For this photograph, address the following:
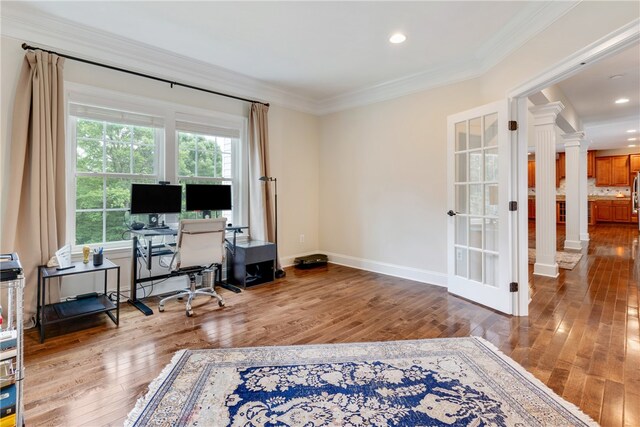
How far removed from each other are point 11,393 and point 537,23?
400 cm

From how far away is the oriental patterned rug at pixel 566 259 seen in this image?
A: 5.01 metres

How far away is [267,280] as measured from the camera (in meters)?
4.22

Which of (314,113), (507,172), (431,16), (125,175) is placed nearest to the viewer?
(431,16)

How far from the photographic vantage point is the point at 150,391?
5.98 ft

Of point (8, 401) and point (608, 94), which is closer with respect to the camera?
point (8, 401)

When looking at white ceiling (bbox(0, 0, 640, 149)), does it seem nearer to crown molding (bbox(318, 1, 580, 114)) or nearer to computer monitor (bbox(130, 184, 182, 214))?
crown molding (bbox(318, 1, 580, 114))

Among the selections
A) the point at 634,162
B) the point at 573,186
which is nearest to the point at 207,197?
the point at 573,186

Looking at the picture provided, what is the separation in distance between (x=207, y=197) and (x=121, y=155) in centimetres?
100

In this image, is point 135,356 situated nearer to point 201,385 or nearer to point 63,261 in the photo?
point 201,385

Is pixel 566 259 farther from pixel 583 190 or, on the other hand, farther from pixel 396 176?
pixel 396 176

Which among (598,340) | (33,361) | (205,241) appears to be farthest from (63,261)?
(598,340)

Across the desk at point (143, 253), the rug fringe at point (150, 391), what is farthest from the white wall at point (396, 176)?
the rug fringe at point (150, 391)

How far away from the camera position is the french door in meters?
3.01

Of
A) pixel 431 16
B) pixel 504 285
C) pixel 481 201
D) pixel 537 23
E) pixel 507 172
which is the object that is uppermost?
pixel 431 16
